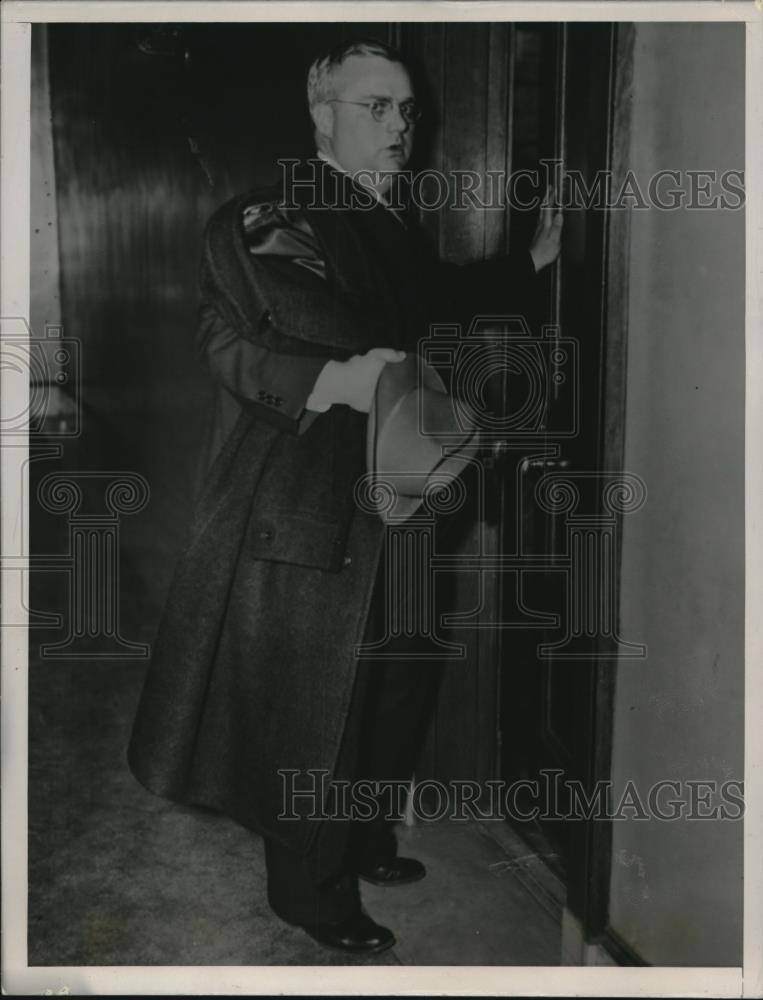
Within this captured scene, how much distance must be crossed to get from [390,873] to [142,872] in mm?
473

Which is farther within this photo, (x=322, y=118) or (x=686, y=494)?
(x=322, y=118)

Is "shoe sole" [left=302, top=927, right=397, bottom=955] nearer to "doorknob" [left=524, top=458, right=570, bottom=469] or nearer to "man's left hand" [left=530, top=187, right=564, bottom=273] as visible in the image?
"doorknob" [left=524, top=458, right=570, bottom=469]

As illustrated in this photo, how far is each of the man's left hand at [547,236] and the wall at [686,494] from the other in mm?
204

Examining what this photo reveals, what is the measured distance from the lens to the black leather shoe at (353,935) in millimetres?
1885

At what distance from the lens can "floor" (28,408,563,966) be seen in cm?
187

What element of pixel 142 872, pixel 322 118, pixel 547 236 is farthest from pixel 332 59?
pixel 142 872

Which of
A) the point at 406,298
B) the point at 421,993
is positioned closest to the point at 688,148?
the point at 406,298

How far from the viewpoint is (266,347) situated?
6.03 feet

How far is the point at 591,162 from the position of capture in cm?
177

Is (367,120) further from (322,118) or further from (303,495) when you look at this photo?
(303,495)

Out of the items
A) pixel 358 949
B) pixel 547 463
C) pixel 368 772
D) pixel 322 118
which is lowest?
pixel 358 949

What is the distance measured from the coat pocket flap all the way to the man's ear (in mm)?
684

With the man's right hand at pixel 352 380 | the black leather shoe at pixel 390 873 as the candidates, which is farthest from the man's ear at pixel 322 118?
the black leather shoe at pixel 390 873

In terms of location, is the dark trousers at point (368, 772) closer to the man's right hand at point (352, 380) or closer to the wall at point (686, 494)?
the man's right hand at point (352, 380)
